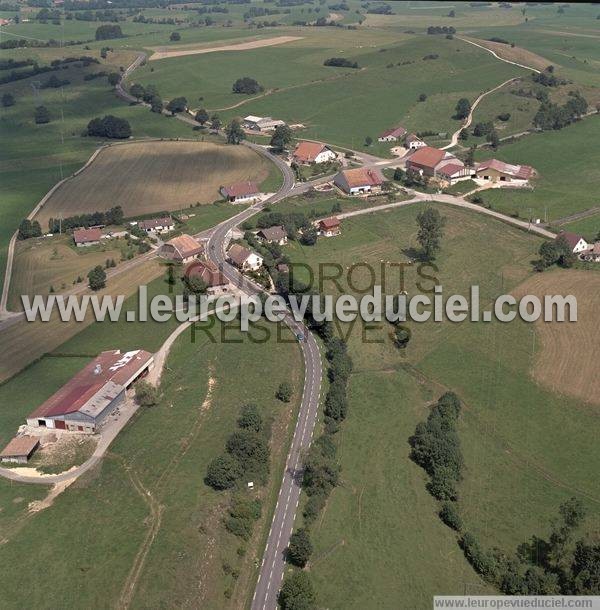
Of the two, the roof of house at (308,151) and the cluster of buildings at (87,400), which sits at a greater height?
the roof of house at (308,151)


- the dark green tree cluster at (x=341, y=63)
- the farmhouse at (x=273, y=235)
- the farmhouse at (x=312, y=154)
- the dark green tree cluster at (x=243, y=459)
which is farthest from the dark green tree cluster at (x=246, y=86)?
the dark green tree cluster at (x=243, y=459)

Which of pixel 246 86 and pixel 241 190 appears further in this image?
pixel 246 86

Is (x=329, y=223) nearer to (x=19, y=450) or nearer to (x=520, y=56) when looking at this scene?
(x=19, y=450)

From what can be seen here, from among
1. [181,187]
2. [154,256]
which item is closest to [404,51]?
[181,187]

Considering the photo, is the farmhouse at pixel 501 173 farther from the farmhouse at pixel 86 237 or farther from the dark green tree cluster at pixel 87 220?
the farmhouse at pixel 86 237

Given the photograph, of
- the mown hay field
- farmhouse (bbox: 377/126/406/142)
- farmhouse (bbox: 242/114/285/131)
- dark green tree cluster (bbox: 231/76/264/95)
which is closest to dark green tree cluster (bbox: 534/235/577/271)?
the mown hay field

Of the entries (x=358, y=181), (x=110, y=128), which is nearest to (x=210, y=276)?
(x=358, y=181)
